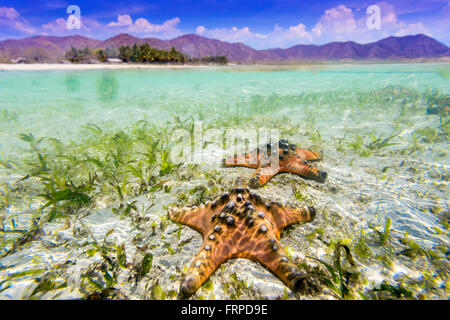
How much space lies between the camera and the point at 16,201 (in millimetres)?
3545

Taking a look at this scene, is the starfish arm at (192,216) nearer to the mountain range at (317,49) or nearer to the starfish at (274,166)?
the starfish at (274,166)

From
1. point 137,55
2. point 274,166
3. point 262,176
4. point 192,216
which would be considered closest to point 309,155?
point 274,166

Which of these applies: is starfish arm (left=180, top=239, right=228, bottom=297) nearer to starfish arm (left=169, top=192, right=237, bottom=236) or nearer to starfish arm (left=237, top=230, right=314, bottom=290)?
starfish arm (left=237, top=230, right=314, bottom=290)

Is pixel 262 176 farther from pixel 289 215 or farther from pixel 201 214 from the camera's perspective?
pixel 201 214

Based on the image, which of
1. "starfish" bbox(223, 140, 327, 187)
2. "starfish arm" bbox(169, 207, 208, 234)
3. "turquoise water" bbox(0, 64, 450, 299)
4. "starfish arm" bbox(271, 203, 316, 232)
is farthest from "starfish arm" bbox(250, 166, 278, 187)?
"starfish arm" bbox(169, 207, 208, 234)

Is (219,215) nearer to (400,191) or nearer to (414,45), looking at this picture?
(400,191)

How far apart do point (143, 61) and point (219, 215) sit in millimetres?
48416

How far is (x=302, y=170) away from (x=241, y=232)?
2367 mm

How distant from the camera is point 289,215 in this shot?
8.45 feet

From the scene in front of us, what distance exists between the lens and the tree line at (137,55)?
36500 mm

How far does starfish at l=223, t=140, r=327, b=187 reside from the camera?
3718 mm

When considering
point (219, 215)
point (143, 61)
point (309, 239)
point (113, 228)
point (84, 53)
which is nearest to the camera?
point (219, 215)

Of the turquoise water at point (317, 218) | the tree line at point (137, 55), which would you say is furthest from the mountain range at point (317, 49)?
the turquoise water at point (317, 218)

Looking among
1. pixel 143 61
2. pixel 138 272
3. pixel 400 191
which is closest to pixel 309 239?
pixel 138 272
